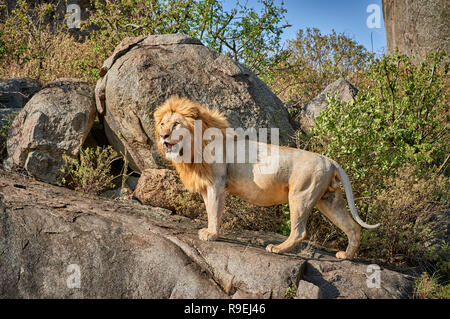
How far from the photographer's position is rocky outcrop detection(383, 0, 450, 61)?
10.5 metres

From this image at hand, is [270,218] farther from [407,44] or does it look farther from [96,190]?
[407,44]

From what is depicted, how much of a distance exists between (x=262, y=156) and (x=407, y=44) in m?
7.95

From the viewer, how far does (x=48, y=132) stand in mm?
6746

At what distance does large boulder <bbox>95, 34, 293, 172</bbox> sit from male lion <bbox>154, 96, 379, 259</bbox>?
5.75 ft

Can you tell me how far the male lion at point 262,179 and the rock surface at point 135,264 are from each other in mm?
374

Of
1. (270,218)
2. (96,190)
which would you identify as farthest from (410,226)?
(96,190)

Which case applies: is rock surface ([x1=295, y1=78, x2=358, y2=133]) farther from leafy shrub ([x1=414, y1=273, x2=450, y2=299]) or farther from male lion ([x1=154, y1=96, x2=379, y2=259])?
leafy shrub ([x1=414, y1=273, x2=450, y2=299])

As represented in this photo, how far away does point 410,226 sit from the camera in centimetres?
570

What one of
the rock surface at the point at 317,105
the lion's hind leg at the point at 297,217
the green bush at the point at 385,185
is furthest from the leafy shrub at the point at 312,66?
the lion's hind leg at the point at 297,217

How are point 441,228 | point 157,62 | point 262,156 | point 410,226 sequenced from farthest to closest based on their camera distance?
point 157,62, point 441,228, point 410,226, point 262,156

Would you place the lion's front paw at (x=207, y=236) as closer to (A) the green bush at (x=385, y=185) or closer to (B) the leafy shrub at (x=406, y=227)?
(A) the green bush at (x=385, y=185)

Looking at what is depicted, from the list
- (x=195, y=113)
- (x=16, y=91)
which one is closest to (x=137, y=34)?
(x=16, y=91)

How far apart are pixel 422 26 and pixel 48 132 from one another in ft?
29.7
